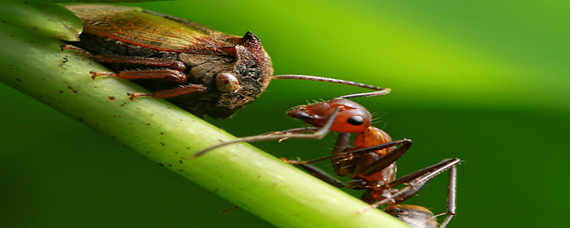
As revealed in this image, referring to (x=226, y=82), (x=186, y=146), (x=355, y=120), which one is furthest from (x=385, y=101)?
(x=186, y=146)

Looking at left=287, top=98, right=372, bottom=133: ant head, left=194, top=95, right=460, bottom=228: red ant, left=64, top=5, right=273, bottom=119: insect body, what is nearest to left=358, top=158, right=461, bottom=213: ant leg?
left=194, top=95, right=460, bottom=228: red ant

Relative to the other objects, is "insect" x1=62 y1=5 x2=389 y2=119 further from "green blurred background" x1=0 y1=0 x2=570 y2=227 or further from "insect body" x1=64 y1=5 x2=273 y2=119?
"green blurred background" x1=0 y1=0 x2=570 y2=227

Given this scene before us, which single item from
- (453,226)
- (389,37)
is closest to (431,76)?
(389,37)

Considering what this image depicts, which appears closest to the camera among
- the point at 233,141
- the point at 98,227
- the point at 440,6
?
the point at 233,141

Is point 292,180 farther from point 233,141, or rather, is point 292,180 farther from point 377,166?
point 377,166

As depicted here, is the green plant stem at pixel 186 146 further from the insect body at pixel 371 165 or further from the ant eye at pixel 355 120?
the ant eye at pixel 355 120

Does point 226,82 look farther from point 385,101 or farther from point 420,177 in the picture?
point 420,177

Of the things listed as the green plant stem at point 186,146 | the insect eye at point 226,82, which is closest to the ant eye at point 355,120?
→ the insect eye at point 226,82
